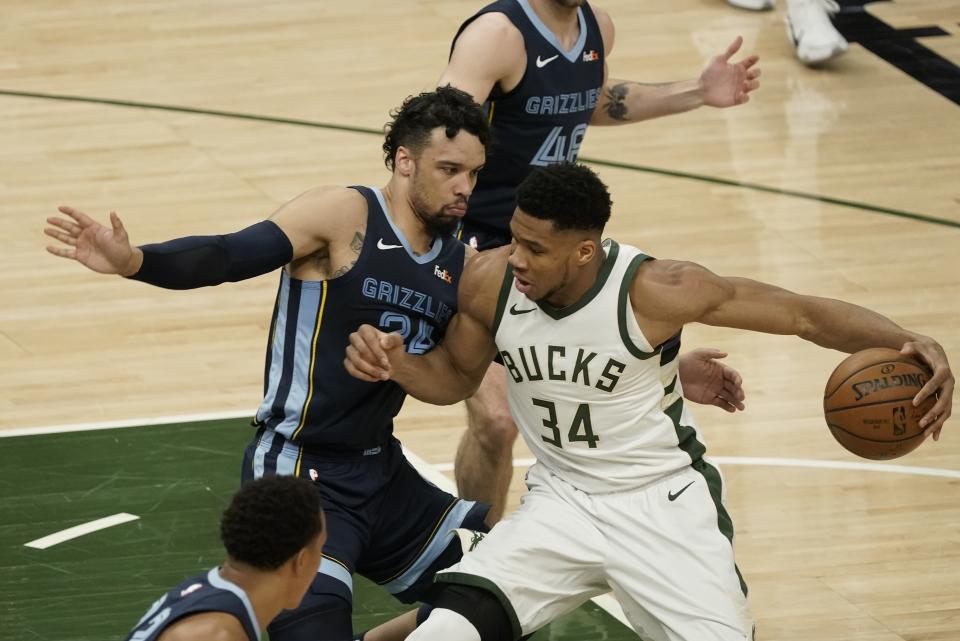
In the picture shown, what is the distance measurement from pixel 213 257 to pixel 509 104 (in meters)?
2.16

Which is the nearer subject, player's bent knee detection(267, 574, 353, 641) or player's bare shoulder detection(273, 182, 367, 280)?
player's bent knee detection(267, 574, 353, 641)

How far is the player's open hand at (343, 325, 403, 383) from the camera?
18.0ft

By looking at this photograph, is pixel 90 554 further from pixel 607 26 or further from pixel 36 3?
pixel 36 3

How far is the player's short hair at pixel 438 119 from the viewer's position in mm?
5926

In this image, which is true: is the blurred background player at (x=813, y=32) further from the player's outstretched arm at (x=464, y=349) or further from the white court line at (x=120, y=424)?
the player's outstretched arm at (x=464, y=349)

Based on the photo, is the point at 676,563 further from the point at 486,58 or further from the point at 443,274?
the point at 486,58

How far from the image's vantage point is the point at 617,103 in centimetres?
809

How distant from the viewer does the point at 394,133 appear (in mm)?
6031

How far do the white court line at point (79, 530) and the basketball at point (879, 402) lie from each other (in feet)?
10.8

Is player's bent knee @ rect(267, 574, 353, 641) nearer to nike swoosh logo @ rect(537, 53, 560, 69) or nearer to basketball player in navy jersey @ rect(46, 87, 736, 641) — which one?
basketball player in navy jersey @ rect(46, 87, 736, 641)

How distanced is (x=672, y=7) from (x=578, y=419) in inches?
406

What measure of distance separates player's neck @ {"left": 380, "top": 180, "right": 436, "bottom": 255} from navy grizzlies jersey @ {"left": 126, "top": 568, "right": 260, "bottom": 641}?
1748 millimetres

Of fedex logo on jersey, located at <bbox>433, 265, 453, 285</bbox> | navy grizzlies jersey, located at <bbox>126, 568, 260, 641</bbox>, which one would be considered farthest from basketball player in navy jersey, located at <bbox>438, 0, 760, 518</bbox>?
navy grizzlies jersey, located at <bbox>126, 568, 260, 641</bbox>

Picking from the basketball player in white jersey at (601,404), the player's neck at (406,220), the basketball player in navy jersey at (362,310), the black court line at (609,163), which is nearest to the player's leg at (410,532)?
the basketball player in navy jersey at (362,310)
